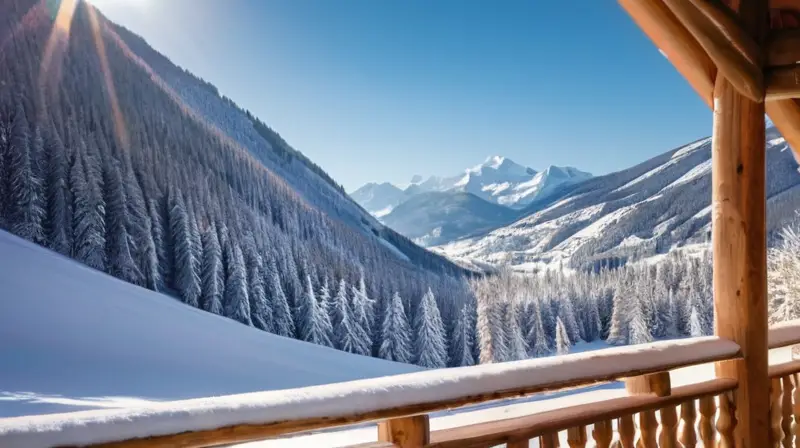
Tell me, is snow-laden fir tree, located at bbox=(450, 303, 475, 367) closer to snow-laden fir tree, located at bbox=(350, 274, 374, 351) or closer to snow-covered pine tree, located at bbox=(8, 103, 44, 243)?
snow-laden fir tree, located at bbox=(350, 274, 374, 351)

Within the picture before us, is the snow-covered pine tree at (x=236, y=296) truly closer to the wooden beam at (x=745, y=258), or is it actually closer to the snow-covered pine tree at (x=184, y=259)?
the snow-covered pine tree at (x=184, y=259)

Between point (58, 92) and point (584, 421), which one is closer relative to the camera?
point (584, 421)

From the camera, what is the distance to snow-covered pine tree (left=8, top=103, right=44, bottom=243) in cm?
1750

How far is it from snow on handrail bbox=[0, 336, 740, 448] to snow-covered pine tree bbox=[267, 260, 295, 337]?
65.5ft

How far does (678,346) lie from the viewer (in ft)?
5.56

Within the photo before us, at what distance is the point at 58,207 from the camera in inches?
733

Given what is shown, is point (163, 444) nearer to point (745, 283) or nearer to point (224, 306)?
point (745, 283)

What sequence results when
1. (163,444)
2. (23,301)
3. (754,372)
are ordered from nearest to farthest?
(163,444) < (754,372) < (23,301)

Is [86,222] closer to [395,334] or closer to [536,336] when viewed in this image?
[395,334]

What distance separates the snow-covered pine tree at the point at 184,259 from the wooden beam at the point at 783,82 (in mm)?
19420

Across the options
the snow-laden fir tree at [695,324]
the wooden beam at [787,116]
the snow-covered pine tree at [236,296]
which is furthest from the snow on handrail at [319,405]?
the snow-laden fir tree at [695,324]

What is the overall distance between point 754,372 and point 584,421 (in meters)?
1.00

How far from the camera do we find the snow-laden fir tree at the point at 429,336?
22.1 m

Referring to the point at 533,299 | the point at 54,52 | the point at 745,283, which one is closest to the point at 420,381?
the point at 745,283
